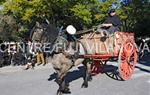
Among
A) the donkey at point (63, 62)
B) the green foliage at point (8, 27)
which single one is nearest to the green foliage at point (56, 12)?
the green foliage at point (8, 27)

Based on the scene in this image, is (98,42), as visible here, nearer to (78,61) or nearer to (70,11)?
(78,61)

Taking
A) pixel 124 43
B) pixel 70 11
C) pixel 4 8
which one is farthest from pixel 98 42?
pixel 4 8

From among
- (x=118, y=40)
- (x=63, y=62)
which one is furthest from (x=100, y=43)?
(x=63, y=62)

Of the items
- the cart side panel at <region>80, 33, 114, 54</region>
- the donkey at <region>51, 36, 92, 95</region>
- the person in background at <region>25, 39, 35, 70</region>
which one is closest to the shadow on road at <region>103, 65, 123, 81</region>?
the cart side panel at <region>80, 33, 114, 54</region>

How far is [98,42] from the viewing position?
12359 millimetres

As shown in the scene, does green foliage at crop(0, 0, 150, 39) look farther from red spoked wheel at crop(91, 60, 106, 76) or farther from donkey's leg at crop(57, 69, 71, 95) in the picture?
donkey's leg at crop(57, 69, 71, 95)

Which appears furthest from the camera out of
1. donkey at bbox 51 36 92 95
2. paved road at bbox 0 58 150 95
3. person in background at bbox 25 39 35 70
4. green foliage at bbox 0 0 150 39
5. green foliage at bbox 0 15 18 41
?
green foliage at bbox 0 15 18 41

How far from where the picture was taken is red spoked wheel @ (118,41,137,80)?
12.3 metres

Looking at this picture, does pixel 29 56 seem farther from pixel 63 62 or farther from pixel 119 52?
pixel 63 62

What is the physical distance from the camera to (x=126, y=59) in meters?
12.7

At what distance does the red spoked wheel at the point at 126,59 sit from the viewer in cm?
1230

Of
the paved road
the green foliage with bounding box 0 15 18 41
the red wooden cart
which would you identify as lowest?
the paved road

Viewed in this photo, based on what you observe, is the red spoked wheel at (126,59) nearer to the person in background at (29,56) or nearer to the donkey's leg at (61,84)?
the donkey's leg at (61,84)

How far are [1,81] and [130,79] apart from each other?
5280 millimetres
